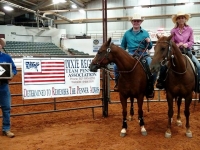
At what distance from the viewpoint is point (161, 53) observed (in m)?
3.72

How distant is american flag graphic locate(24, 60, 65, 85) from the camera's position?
16.3 feet

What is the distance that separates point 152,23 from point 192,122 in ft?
72.6

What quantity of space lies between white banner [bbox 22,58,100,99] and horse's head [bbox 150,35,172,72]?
218 cm

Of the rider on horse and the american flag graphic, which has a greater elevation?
the rider on horse

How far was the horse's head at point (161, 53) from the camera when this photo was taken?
12.0 feet

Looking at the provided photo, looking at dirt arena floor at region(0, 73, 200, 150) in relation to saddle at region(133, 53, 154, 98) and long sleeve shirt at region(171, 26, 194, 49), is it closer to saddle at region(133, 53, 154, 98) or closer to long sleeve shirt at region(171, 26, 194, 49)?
saddle at region(133, 53, 154, 98)

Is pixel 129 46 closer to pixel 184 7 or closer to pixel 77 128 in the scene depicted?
pixel 77 128

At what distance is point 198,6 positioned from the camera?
24031 mm

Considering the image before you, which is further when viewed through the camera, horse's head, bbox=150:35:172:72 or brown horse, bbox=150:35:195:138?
brown horse, bbox=150:35:195:138

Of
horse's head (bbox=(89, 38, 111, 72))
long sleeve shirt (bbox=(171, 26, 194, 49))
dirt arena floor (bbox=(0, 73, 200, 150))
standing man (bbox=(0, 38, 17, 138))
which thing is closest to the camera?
dirt arena floor (bbox=(0, 73, 200, 150))

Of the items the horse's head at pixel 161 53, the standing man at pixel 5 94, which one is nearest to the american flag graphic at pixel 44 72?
the standing man at pixel 5 94

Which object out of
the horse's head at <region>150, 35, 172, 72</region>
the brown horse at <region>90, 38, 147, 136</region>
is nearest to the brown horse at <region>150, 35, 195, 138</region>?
the horse's head at <region>150, 35, 172, 72</region>

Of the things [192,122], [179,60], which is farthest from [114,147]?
[192,122]

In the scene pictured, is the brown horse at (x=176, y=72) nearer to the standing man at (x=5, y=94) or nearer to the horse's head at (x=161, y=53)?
the horse's head at (x=161, y=53)
